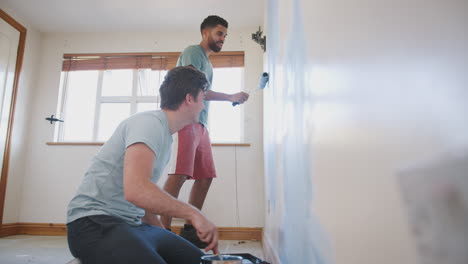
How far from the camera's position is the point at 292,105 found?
975mm

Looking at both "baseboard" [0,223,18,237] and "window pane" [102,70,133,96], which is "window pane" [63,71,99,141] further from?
"baseboard" [0,223,18,237]

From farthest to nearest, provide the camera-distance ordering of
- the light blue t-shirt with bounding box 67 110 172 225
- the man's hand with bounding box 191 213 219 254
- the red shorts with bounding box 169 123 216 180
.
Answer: the red shorts with bounding box 169 123 216 180, the light blue t-shirt with bounding box 67 110 172 225, the man's hand with bounding box 191 213 219 254

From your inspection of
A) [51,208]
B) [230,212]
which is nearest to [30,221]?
[51,208]

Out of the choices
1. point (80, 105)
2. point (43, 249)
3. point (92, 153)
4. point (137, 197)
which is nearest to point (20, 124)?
point (80, 105)

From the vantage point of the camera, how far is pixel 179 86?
117 cm

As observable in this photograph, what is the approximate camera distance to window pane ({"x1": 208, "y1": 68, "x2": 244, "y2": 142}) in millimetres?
3213

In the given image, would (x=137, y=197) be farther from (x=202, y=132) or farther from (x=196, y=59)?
(x=196, y=59)

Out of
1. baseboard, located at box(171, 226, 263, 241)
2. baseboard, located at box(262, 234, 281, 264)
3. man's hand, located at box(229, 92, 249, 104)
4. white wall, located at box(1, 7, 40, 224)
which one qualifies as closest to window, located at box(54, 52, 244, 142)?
white wall, located at box(1, 7, 40, 224)

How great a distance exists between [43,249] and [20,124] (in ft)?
4.59

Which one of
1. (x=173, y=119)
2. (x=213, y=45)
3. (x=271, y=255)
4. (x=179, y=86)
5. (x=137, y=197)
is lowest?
(x=271, y=255)

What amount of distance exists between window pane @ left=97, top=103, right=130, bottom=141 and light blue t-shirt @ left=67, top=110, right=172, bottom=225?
237 centimetres

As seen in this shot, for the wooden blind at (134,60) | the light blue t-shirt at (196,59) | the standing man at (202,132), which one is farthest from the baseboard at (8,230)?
the light blue t-shirt at (196,59)

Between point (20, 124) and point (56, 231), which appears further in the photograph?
point (20, 124)

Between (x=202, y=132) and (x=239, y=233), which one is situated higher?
(x=202, y=132)
